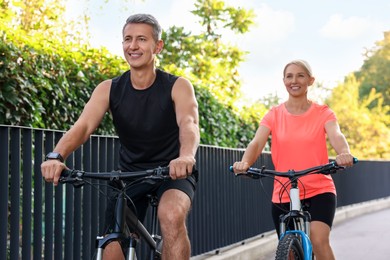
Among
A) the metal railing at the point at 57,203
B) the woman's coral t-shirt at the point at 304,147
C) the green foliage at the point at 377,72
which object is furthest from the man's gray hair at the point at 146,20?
the green foliage at the point at 377,72

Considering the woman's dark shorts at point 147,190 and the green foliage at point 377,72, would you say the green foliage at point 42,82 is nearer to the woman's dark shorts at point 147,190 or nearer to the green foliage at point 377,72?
the woman's dark shorts at point 147,190

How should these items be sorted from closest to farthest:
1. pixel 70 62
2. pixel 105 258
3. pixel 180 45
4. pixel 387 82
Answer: pixel 105 258, pixel 70 62, pixel 180 45, pixel 387 82

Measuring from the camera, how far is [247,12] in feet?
113

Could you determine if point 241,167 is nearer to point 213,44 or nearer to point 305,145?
point 305,145

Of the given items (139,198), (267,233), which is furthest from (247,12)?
(139,198)

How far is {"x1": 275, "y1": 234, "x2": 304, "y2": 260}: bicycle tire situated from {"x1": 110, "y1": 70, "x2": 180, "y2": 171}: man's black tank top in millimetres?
896

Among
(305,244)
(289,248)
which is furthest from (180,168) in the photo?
(305,244)

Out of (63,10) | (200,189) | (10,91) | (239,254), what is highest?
(63,10)

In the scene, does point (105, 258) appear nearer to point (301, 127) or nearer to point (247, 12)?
point (301, 127)

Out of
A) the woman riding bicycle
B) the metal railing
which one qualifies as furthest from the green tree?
the woman riding bicycle

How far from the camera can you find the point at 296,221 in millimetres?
5535

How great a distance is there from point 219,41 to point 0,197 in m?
30.0

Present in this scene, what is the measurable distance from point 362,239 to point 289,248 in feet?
30.3

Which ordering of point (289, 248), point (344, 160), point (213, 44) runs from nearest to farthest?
point (289, 248)
point (344, 160)
point (213, 44)
